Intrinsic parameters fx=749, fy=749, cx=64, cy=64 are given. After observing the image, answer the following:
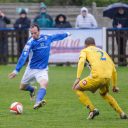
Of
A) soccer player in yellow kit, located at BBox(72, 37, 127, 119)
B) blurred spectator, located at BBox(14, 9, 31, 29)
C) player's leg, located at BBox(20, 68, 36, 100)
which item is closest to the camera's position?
soccer player in yellow kit, located at BBox(72, 37, 127, 119)

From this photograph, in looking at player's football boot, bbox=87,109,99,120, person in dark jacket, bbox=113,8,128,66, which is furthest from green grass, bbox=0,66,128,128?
person in dark jacket, bbox=113,8,128,66

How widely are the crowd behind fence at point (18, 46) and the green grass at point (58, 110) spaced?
4.45 meters

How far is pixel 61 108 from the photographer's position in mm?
15492

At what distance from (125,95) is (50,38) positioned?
2.95 meters

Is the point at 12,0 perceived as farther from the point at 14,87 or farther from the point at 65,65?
the point at 14,87

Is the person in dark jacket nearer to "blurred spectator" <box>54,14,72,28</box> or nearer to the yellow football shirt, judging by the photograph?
"blurred spectator" <box>54,14,72,28</box>

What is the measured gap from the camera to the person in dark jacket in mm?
26734

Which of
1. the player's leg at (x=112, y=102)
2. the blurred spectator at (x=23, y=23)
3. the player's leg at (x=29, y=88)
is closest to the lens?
the player's leg at (x=112, y=102)

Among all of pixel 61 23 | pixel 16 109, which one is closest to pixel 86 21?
pixel 61 23

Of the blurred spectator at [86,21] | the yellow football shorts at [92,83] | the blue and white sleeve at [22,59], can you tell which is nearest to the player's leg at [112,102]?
the yellow football shorts at [92,83]

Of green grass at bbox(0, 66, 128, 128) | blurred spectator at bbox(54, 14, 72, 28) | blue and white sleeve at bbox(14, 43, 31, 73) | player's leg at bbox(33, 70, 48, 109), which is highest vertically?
blue and white sleeve at bbox(14, 43, 31, 73)

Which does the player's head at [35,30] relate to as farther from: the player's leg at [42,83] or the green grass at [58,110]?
the green grass at [58,110]

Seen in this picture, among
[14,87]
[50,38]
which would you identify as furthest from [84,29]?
[50,38]

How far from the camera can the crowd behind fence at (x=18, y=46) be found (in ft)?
87.7
